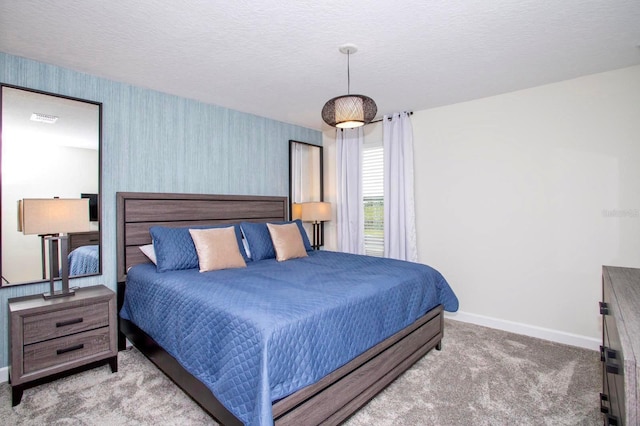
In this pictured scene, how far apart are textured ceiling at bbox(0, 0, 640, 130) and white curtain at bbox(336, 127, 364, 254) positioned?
1391mm

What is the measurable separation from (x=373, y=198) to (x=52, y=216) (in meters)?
3.53

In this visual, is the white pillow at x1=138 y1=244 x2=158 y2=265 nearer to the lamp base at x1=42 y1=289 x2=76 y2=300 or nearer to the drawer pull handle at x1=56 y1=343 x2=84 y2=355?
the lamp base at x1=42 y1=289 x2=76 y2=300

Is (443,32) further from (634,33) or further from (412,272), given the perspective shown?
(412,272)

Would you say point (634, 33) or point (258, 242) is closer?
point (634, 33)

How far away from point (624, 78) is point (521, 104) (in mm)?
782

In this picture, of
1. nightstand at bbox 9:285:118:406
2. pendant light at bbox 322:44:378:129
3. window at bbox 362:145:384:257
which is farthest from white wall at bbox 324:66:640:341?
nightstand at bbox 9:285:118:406

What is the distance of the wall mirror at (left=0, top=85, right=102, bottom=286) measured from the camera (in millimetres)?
2438

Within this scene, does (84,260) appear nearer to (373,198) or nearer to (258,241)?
(258,241)

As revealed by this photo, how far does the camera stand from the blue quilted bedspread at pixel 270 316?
1548mm

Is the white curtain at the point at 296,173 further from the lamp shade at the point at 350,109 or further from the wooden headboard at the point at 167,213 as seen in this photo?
the lamp shade at the point at 350,109

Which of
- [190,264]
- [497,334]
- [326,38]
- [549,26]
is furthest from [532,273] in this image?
[190,264]

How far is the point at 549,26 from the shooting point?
2.14 metres

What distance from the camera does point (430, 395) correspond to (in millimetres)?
2221

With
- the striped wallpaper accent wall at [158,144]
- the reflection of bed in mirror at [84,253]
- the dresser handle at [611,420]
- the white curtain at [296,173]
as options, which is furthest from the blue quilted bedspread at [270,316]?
the white curtain at [296,173]
